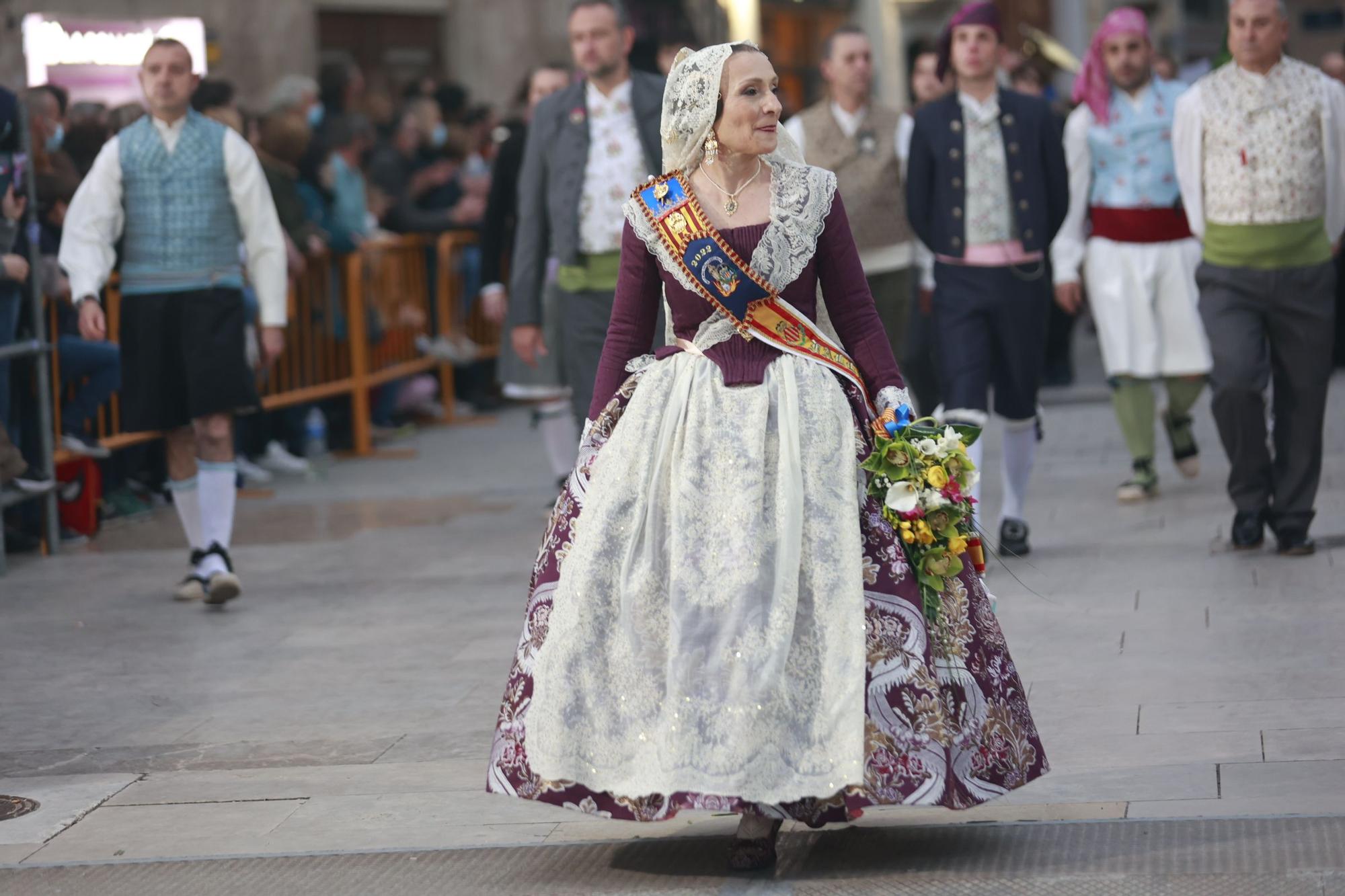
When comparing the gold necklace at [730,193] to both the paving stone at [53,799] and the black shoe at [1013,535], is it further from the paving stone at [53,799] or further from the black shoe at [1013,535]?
the black shoe at [1013,535]

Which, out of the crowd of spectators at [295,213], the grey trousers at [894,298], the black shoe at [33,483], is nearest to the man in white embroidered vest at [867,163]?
the grey trousers at [894,298]

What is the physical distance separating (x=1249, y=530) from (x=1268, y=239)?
43.1 inches

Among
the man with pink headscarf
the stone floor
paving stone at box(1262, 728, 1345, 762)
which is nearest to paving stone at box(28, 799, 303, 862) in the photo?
the stone floor

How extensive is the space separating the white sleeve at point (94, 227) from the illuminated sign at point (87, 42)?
12.7 ft

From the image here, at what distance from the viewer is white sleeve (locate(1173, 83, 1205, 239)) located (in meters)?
8.24

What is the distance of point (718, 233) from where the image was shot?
5.02 metres

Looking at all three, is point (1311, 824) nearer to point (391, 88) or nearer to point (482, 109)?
point (482, 109)

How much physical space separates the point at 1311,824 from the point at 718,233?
1.81 m

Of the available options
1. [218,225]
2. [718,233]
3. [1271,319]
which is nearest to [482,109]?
[218,225]

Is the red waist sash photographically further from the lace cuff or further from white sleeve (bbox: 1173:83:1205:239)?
the lace cuff

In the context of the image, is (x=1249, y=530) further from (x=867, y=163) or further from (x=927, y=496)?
(x=927, y=496)

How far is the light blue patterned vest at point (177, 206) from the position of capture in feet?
27.5

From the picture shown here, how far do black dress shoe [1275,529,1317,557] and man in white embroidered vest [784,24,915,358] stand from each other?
1.81m

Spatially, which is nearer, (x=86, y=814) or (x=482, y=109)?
(x=86, y=814)
